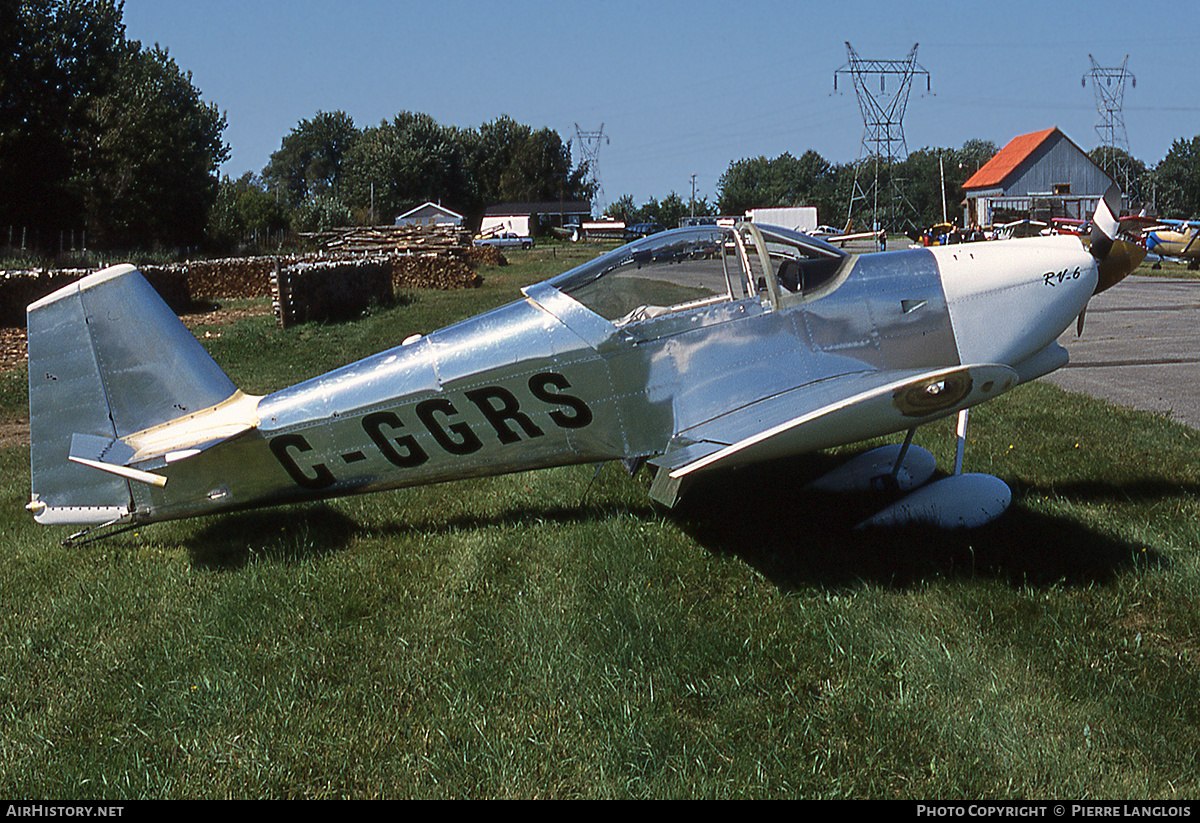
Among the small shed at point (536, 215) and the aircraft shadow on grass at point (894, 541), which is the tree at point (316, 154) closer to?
the small shed at point (536, 215)

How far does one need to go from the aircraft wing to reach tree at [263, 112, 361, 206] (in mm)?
152972

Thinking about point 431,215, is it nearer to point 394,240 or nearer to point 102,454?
point 394,240

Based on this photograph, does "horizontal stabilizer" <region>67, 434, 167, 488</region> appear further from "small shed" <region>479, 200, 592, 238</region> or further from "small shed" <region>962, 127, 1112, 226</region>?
"small shed" <region>479, 200, 592, 238</region>

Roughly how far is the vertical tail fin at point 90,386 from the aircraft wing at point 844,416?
3.23 metres

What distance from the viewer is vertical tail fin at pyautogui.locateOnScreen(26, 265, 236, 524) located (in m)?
5.21

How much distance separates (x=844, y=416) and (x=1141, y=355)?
34.8 feet

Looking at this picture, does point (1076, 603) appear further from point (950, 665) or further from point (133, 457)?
point (133, 457)

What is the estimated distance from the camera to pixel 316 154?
5886 inches

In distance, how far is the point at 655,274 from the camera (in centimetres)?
536

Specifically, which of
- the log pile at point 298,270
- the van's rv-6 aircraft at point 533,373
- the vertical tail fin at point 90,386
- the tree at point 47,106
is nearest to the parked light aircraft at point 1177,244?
the log pile at point 298,270

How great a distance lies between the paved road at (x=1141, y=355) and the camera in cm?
952

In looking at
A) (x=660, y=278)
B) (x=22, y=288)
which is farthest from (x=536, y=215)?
(x=660, y=278)

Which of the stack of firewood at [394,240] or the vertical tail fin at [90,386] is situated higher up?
the stack of firewood at [394,240]

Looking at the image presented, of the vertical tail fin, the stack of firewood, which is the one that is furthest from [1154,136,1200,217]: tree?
the vertical tail fin
